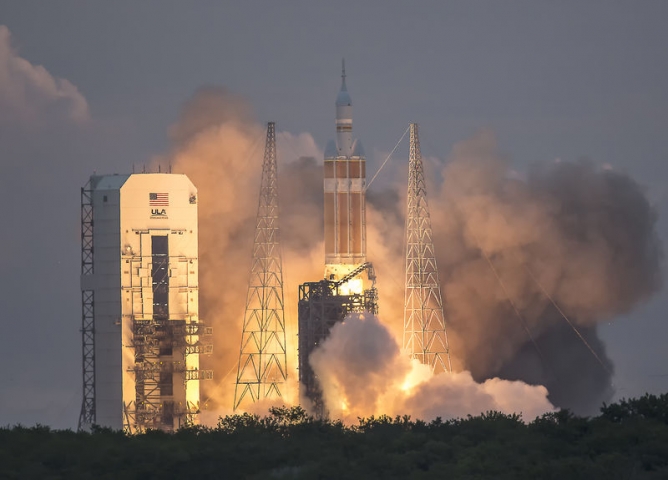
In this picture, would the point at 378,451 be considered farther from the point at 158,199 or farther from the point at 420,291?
the point at 420,291

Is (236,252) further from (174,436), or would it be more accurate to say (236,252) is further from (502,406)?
(174,436)

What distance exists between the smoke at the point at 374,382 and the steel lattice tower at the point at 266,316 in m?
5.06

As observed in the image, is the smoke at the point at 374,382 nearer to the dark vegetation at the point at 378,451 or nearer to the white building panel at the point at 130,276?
the white building panel at the point at 130,276

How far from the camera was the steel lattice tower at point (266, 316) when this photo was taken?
343ft

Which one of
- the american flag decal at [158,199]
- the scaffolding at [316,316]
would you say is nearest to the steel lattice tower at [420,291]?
the scaffolding at [316,316]

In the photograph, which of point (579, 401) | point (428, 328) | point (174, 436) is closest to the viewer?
point (174, 436)

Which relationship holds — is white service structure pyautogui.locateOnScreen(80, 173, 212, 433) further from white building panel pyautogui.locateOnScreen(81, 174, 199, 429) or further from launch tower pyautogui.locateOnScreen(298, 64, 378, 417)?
launch tower pyautogui.locateOnScreen(298, 64, 378, 417)

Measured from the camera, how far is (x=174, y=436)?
283 ft

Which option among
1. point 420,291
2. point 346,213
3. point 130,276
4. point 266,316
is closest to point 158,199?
point 130,276

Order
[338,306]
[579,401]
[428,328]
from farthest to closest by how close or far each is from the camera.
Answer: [579,401], [428,328], [338,306]

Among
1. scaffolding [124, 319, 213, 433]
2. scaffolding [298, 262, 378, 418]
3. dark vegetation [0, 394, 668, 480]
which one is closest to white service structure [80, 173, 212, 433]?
scaffolding [124, 319, 213, 433]

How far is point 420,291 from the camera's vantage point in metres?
107

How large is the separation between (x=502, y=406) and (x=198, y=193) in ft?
52.5

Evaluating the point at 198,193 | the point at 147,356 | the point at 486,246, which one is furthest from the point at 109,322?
the point at 486,246
